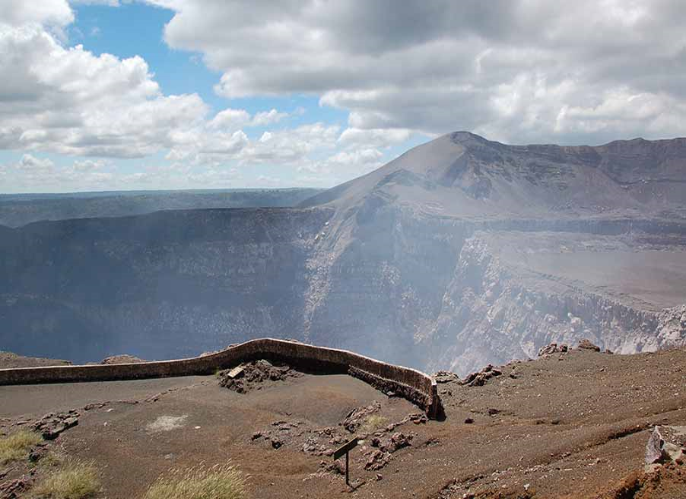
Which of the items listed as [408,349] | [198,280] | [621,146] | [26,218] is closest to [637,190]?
[621,146]

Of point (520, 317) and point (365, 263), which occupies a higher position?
point (365, 263)

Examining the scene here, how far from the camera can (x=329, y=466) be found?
11.4m

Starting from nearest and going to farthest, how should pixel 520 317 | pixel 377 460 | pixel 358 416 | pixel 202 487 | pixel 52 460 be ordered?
pixel 202 487 → pixel 377 460 → pixel 52 460 → pixel 358 416 → pixel 520 317

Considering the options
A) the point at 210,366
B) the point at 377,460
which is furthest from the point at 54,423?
the point at 377,460

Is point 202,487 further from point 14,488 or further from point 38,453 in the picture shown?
point 38,453

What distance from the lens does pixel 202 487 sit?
986 centimetres

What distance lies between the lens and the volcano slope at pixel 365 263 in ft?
222

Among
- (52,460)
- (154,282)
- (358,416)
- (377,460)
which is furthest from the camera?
(154,282)

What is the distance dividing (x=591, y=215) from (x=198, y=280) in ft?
212

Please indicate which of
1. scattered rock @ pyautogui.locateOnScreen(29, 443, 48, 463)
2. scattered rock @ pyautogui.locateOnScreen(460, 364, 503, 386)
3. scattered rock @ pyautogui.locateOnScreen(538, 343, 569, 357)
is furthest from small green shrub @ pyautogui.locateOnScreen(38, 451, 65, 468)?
scattered rock @ pyautogui.locateOnScreen(538, 343, 569, 357)

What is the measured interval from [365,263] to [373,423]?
68292 millimetres

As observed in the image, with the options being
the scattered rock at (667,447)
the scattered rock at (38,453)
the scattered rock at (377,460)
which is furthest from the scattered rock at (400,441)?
the scattered rock at (38,453)

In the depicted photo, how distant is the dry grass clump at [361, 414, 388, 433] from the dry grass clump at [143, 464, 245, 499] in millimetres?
3460

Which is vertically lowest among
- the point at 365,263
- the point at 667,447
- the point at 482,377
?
the point at 365,263
